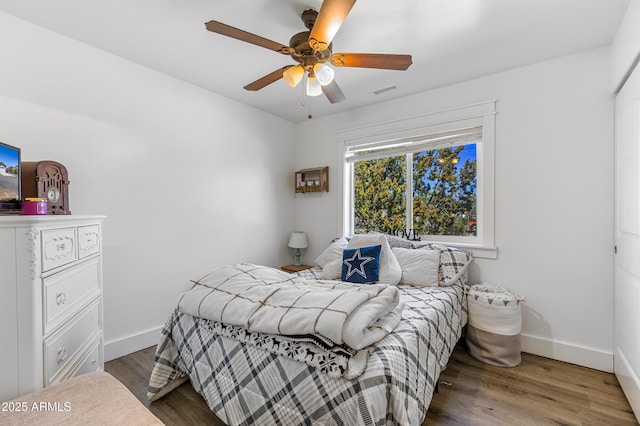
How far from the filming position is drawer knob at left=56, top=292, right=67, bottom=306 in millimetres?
1318

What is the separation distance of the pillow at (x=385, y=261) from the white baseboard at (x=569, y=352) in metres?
1.24

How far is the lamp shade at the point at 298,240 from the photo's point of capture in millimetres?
3893

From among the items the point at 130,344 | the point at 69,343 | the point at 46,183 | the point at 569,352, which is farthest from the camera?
the point at 130,344

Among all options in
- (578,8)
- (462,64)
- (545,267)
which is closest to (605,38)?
(578,8)

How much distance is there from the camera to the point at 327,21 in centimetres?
147

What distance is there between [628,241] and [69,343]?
3288 millimetres

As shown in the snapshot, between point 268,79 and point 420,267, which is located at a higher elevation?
point 268,79

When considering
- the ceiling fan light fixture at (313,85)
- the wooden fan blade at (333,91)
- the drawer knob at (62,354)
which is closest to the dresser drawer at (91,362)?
the drawer knob at (62,354)

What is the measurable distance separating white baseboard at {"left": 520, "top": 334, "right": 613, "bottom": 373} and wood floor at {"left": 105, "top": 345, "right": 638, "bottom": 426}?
0.06m

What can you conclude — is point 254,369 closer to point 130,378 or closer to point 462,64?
point 130,378

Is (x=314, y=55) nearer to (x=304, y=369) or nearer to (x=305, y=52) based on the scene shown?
(x=305, y=52)

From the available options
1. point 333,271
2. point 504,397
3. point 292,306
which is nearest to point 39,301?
Result: point 292,306

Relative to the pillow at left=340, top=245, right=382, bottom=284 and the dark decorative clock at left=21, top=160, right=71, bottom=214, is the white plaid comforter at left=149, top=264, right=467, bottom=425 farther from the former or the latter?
the dark decorative clock at left=21, top=160, right=71, bottom=214

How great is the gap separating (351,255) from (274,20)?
6.43 ft
